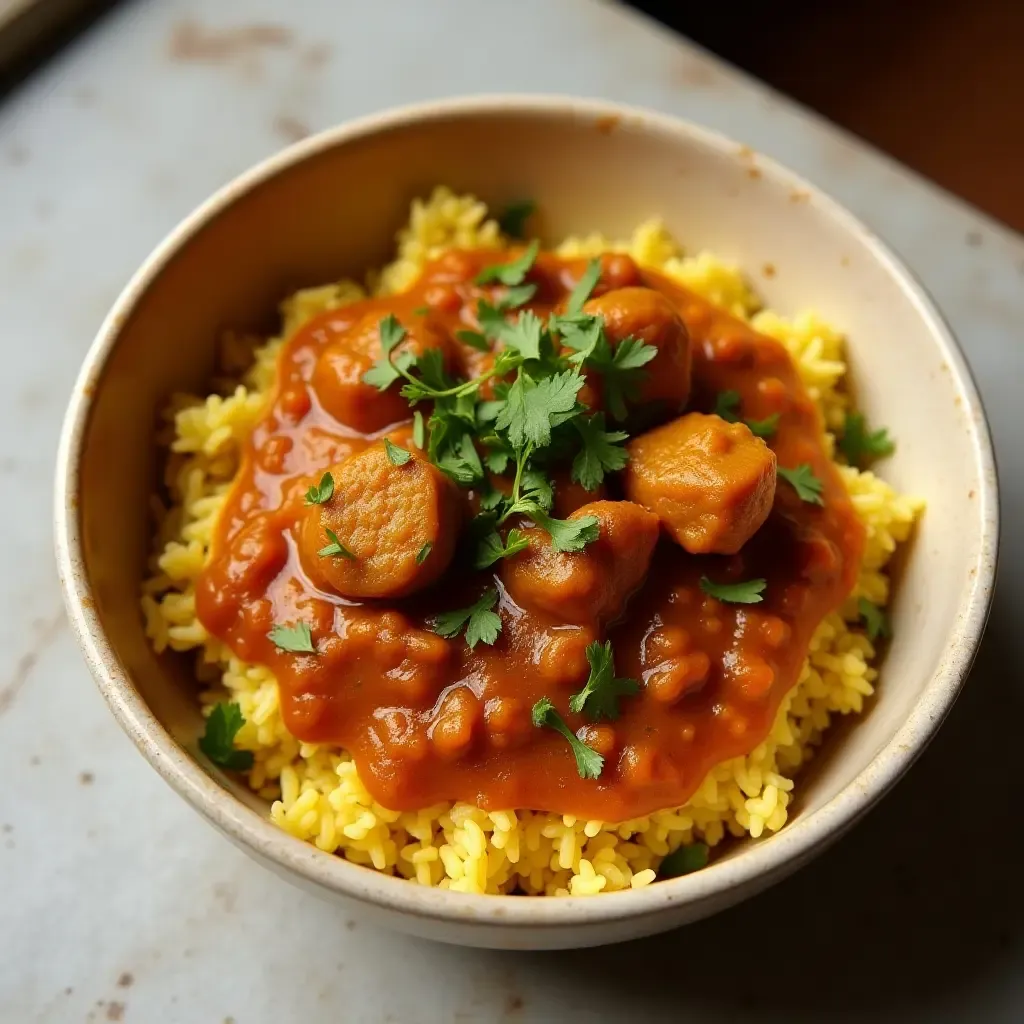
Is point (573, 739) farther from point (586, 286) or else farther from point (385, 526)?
point (586, 286)

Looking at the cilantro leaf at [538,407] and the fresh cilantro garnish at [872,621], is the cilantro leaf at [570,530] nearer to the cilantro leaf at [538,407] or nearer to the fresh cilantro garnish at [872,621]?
the cilantro leaf at [538,407]

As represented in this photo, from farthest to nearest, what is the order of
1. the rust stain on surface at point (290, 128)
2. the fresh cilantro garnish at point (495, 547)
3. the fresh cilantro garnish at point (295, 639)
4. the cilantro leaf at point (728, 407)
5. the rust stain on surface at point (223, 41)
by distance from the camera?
the rust stain on surface at point (223, 41) → the rust stain on surface at point (290, 128) → the cilantro leaf at point (728, 407) → the fresh cilantro garnish at point (295, 639) → the fresh cilantro garnish at point (495, 547)

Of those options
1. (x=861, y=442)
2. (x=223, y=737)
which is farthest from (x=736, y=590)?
(x=223, y=737)

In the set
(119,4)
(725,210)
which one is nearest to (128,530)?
(725,210)

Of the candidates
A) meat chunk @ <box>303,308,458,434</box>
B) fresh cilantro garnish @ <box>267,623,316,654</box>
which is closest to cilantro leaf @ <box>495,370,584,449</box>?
meat chunk @ <box>303,308,458,434</box>

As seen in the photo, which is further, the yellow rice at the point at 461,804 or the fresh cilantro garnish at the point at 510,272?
the fresh cilantro garnish at the point at 510,272

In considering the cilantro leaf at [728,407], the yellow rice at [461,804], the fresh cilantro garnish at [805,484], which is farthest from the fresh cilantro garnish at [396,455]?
the fresh cilantro garnish at [805,484]

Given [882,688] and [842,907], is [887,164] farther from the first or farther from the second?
[842,907]
